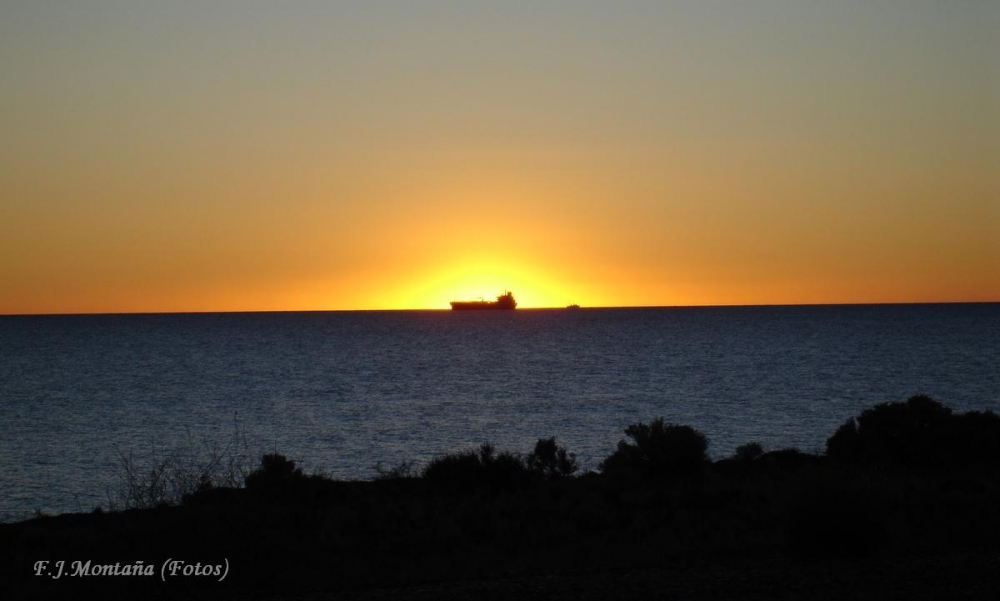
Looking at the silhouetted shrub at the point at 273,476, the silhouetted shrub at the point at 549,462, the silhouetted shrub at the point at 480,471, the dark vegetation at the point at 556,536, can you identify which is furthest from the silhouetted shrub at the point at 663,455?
the silhouetted shrub at the point at 273,476

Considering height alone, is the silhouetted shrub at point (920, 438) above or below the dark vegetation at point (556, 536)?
above

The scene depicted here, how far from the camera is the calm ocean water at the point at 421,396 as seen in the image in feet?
127

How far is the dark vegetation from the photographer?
11.8m

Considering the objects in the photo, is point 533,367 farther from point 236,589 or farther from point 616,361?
point 236,589

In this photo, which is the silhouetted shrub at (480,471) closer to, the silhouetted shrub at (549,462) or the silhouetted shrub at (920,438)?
the silhouetted shrub at (549,462)

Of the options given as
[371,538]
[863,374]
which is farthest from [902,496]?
[863,374]

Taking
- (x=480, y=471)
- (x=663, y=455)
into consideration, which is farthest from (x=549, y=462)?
(x=663, y=455)

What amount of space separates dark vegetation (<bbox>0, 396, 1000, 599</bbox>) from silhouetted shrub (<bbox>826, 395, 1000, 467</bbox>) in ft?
2.61

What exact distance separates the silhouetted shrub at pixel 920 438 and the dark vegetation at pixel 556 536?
0.79 metres

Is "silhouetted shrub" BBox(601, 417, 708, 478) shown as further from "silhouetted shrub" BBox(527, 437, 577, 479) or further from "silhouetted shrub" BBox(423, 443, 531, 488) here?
"silhouetted shrub" BBox(423, 443, 531, 488)

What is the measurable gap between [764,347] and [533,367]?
39.6 metres

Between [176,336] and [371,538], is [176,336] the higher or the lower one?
the higher one

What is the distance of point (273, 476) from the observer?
2112 cm

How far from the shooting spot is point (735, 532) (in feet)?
52.1
